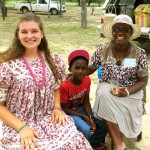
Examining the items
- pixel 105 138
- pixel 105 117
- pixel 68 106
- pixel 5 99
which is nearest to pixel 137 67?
pixel 105 117

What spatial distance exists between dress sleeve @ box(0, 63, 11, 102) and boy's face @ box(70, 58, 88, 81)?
0.72 m

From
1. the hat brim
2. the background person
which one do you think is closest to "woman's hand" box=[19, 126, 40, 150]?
the background person

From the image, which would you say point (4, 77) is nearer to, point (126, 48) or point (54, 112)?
point (54, 112)

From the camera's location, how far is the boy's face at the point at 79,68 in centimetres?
269

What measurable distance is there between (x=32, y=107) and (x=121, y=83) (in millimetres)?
949

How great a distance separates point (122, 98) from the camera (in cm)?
269

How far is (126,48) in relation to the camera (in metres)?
2.79

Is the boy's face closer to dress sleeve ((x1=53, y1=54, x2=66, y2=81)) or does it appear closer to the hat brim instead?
dress sleeve ((x1=53, y1=54, x2=66, y2=81))

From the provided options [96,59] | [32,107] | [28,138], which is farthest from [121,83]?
[28,138]

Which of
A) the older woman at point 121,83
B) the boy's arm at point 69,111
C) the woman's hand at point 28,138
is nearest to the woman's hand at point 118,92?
the older woman at point 121,83

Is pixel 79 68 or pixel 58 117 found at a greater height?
pixel 79 68

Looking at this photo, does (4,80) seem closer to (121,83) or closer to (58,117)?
(58,117)

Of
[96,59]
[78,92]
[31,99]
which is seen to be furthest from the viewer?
[96,59]

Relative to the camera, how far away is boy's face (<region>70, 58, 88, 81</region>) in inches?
106
